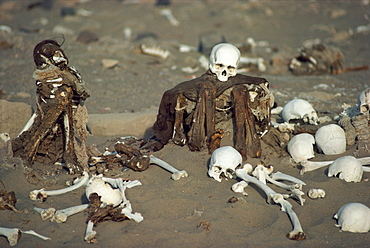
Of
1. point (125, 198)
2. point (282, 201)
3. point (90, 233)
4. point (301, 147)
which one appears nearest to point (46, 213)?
point (90, 233)

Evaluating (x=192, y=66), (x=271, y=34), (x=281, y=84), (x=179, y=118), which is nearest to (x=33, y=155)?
(x=179, y=118)

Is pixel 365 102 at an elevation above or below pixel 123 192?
above

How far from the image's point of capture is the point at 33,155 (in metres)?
6.07

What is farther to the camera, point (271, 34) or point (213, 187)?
point (271, 34)

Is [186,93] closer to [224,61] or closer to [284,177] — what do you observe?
[224,61]

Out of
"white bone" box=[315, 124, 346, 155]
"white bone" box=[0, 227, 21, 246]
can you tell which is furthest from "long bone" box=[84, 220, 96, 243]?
"white bone" box=[315, 124, 346, 155]

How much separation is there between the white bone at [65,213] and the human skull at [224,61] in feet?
9.38

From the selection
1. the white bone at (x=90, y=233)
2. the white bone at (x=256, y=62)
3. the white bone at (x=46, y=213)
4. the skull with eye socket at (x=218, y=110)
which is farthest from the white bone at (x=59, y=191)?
the white bone at (x=256, y=62)

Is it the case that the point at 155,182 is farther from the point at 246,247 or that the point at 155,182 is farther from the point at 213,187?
the point at 246,247

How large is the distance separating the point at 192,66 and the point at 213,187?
8.65 m

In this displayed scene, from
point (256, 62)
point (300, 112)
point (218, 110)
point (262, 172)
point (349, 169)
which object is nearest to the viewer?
point (349, 169)

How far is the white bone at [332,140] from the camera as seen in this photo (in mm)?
6395

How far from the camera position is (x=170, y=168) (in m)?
6.01

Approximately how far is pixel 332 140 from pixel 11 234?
14.4 feet
